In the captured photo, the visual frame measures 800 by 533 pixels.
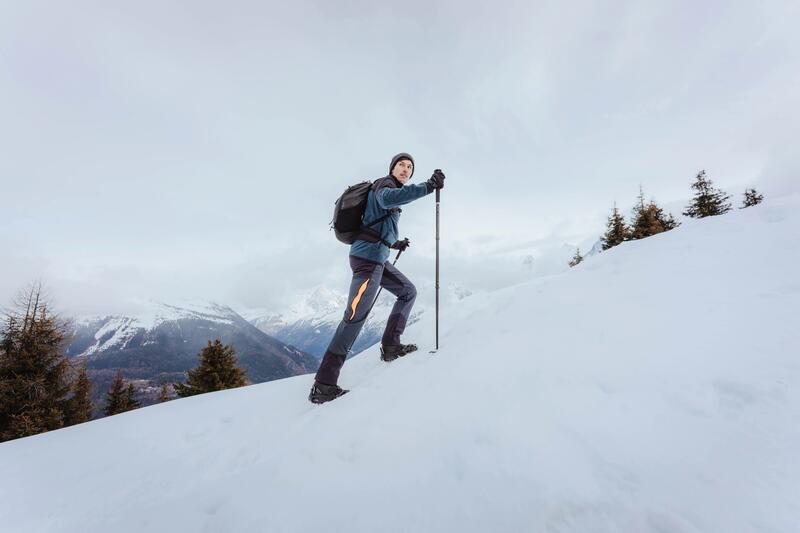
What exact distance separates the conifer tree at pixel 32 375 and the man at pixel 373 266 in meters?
22.6

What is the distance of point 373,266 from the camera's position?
4.24 metres

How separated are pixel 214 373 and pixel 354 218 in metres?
24.7

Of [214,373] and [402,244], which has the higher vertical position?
[402,244]

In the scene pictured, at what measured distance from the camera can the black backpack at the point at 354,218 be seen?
13.9 feet

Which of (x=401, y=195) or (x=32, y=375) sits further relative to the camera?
(x=32, y=375)

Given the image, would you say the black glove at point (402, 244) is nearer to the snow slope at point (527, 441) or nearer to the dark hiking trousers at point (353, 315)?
the dark hiking trousers at point (353, 315)

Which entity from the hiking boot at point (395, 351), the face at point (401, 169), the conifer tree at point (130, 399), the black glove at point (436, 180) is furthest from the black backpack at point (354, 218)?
the conifer tree at point (130, 399)

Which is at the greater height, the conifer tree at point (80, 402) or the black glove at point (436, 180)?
the black glove at point (436, 180)

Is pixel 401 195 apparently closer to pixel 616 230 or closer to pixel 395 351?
pixel 395 351

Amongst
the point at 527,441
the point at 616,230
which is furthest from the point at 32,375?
the point at 616,230

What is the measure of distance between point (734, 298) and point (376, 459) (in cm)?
362

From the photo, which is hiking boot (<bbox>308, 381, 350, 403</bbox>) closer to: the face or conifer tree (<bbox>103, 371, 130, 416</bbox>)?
the face

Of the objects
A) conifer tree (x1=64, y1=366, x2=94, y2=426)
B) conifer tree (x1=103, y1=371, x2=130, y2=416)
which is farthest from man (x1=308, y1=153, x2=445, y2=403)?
conifer tree (x1=103, y1=371, x2=130, y2=416)

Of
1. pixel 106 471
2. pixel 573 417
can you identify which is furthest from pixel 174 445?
pixel 573 417
